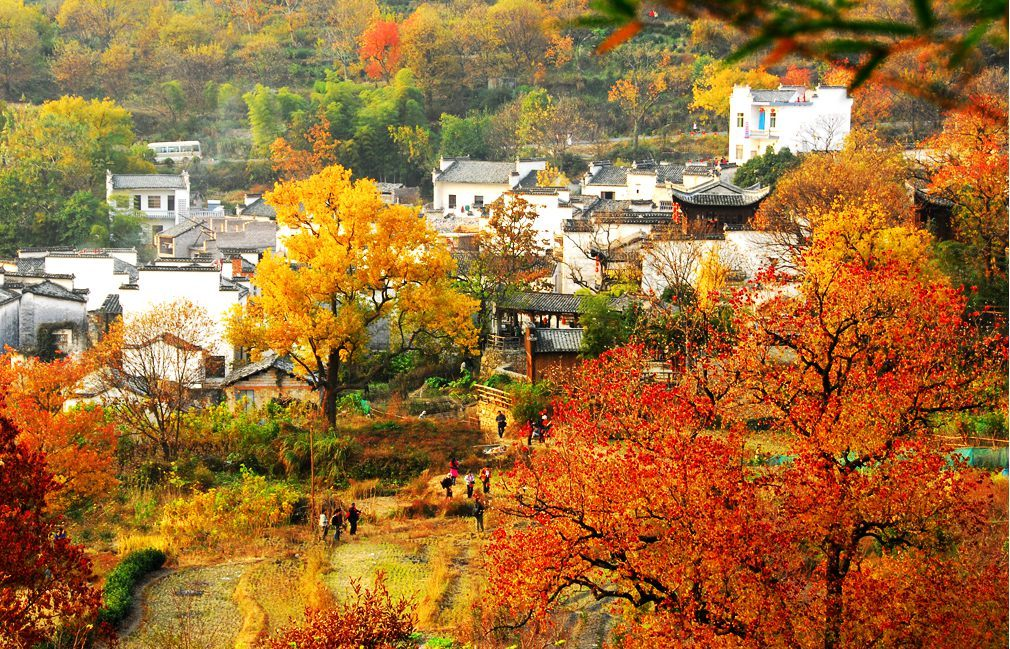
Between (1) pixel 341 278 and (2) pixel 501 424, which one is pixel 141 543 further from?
(2) pixel 501 424

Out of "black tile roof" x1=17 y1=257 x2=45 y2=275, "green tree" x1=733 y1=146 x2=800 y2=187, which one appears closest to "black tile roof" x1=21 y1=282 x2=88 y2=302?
"black tile roof" x1=17 y1=257 x2=45 y2=275

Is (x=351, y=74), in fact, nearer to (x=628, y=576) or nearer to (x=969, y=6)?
(x=628, y=576)

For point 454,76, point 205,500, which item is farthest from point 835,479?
point 454,76

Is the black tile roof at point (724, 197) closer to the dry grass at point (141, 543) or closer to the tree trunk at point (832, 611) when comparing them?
the dry grass at point (141, 543)

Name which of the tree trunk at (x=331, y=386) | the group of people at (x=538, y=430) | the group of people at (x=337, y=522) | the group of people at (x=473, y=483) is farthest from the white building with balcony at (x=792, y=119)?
the group of people at (x=337, y=522)

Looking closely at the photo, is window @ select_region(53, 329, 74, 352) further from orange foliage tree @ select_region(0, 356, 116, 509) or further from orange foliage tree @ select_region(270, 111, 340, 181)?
orange foliage tree @ select_region(270, 111, 340, 181)

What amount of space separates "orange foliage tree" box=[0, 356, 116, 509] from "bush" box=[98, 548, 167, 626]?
148cm

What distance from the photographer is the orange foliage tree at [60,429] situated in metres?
14.5

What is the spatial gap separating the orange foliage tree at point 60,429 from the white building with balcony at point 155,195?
960 inches

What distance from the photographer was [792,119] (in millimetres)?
35844

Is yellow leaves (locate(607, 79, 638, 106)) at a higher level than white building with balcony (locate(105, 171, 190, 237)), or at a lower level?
higher

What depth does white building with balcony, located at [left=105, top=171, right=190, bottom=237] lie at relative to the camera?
40.6 m

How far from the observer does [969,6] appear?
9.43ft

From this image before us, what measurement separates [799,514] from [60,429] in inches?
384
